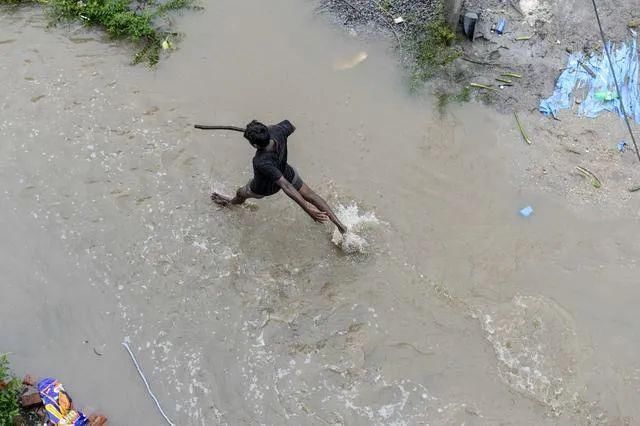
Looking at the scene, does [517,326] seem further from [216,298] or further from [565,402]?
[216,298]

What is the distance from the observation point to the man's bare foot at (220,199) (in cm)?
467

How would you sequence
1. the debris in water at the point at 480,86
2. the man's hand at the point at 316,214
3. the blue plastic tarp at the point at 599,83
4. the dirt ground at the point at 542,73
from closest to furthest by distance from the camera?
the man's hand at the point at 316,214 < the dirt ground at the point at 542,73 < the blue plastic tarp at the point at 599,83 < the debris in water at the point at 480,86

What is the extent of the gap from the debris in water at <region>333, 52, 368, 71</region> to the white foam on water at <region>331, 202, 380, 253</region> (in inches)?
61.4

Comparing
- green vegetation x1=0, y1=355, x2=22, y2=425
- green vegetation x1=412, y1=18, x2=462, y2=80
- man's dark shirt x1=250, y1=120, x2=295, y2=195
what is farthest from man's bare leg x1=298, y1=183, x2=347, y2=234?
green vegetation x1=0, y1=355, x2=22, y2=425

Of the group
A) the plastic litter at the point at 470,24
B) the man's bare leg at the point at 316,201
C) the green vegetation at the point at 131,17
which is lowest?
the man's bare leg at the point at 316,201

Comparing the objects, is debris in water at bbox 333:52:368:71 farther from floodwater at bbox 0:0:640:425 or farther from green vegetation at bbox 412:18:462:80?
green vegetation at bbox 412:18:462:80

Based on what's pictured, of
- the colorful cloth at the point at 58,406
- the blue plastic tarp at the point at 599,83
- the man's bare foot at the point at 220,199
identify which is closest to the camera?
the colorful cloth at the point at 58,406

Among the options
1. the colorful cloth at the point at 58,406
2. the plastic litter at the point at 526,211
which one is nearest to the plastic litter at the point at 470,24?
the plastic litter at the point at 526,211

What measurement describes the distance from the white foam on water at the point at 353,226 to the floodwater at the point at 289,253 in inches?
1.1

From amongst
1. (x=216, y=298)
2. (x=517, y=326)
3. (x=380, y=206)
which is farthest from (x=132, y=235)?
(x=517, y=326)

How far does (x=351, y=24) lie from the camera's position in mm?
5727

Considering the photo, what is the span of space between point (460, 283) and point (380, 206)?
95 centimetres

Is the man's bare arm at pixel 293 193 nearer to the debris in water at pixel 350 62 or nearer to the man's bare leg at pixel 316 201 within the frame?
the man's bare leg at pixel 316 201

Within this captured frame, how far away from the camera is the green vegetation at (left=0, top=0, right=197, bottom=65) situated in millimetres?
5590
